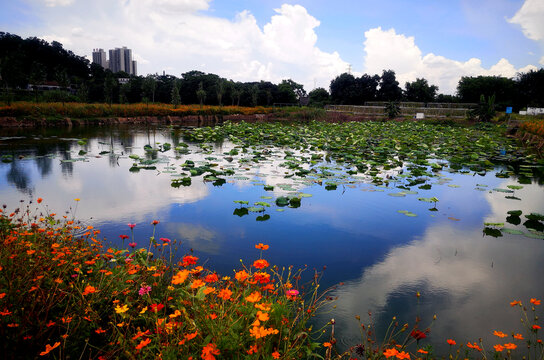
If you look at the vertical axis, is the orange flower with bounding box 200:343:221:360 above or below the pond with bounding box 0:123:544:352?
above

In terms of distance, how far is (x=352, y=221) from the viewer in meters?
4.88

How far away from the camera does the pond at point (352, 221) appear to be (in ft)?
9.70

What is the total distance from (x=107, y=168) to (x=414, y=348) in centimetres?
792

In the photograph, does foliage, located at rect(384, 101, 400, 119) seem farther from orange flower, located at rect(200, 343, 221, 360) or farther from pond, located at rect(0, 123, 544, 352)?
orange flower, located at rect(200, 343, 221, 360)

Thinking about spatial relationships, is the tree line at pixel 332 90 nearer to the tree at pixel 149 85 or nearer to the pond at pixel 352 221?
the tree at pixel 149 85

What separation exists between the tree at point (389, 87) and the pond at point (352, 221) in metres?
41.1

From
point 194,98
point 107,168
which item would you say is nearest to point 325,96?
point 194,98

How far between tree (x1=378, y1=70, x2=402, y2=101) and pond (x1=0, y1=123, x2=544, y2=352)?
41054mm

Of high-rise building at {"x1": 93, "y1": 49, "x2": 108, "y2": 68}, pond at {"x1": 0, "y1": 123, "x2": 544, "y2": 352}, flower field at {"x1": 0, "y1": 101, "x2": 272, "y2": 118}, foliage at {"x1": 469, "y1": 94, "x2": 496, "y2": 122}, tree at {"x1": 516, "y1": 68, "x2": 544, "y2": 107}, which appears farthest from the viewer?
high-rise building at {"x1": 93, "y1": 49, "x2": 108, "y2": 68}

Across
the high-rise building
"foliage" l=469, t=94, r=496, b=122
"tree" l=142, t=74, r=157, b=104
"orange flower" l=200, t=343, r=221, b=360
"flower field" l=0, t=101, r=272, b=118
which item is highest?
the high-rise building

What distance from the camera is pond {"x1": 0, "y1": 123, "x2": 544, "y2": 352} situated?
2.96 metres

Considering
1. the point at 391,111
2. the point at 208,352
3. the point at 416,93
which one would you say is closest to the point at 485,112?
the point at 391,111

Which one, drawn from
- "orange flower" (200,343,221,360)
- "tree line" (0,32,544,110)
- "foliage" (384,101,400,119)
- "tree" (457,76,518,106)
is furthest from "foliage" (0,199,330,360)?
"tree" (457,76,518,106)

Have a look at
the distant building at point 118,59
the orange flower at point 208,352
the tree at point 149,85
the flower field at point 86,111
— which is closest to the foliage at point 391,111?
the flower field at point 86,111
